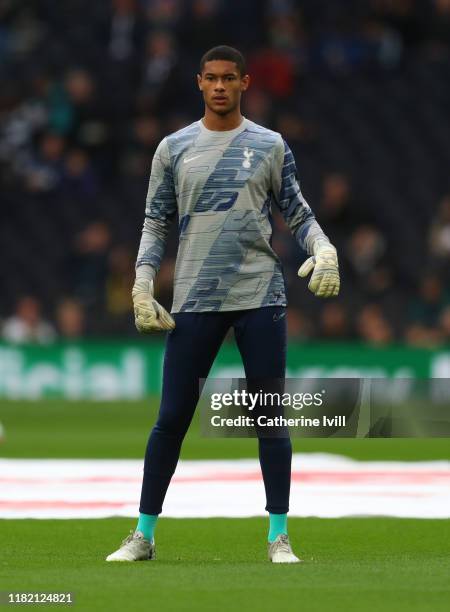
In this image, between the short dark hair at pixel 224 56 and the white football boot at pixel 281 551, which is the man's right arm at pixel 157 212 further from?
the white football boot at pixel 281 551

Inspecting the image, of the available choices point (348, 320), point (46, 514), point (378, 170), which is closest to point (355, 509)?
point (46, 514)

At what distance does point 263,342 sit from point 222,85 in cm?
108

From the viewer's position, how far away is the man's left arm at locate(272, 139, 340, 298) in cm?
659

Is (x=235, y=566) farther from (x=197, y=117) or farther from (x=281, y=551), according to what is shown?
(x=197, y=117)

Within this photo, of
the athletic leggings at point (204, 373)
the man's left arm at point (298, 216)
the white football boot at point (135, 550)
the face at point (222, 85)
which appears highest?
the face at point (222, 85)

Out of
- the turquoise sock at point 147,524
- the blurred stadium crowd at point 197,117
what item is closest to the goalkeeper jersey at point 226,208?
the turquoise sock at point 147,524

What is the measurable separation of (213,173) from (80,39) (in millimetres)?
17735

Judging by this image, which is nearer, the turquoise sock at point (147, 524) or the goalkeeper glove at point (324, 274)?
the goalkeeper glove at point (324, 274)

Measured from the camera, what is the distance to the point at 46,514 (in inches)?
343

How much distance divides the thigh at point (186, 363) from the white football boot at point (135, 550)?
491 mm

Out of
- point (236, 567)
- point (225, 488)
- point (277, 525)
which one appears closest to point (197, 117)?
point (225, 488)

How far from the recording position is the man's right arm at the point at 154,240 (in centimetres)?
667

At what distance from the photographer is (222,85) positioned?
6.62 m

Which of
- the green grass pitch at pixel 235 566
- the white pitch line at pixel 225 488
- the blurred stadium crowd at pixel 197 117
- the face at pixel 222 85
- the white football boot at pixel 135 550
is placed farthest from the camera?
the blurred stadium crowd at pixel 197 117
